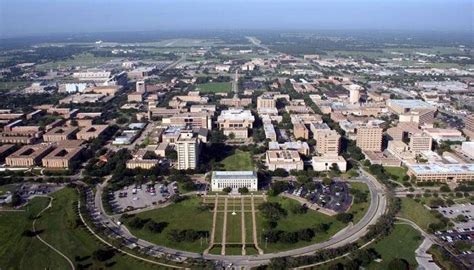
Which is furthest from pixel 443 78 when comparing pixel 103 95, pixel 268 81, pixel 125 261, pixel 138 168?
pixel 125 261

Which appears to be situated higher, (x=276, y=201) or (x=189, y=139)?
(x=189, y=139)

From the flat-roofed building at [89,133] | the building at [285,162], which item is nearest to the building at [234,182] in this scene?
the building at [285,162]

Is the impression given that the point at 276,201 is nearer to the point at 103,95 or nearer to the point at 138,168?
the point at 138,168

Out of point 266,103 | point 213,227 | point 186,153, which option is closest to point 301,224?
point 213,227

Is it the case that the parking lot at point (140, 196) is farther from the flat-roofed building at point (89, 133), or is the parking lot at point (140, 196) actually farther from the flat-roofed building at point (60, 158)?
the flat-roofed building at point (89, 133)

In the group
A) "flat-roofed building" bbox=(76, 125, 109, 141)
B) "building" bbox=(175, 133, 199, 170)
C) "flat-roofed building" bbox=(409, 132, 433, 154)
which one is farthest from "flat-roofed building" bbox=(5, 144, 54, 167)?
"flat-roofed building" bbox=(409, 132, 433, 154)

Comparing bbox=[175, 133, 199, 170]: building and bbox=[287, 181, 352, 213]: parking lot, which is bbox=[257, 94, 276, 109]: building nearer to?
bbox=[175, 133, 199, 170]: building
